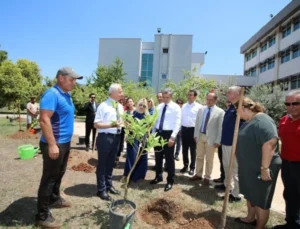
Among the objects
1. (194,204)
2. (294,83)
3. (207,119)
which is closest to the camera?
(194,204)

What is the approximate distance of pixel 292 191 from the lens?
374cm

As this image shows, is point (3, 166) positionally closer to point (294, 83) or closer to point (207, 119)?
point (207, 119)

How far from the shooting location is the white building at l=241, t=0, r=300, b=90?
26.5 m

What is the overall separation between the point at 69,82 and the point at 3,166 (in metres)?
4.39

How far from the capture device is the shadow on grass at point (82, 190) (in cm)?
480

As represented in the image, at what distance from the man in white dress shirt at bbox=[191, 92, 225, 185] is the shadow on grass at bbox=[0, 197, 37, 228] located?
3670 millimetres

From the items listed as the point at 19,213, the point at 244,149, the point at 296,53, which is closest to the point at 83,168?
the point at 19,213

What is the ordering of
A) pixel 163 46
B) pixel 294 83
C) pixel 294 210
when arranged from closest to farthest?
pixel 294 210 → pixel 294 83 → pixel 163 46

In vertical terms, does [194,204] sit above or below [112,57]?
below

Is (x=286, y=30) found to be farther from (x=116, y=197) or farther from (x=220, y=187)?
(x=116, y=197)

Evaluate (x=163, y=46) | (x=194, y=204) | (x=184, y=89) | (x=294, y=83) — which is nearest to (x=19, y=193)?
(x=194, y=204)

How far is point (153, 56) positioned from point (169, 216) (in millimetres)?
42412

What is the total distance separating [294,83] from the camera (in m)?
27.0

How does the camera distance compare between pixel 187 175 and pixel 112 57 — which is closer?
pixel 187 175
